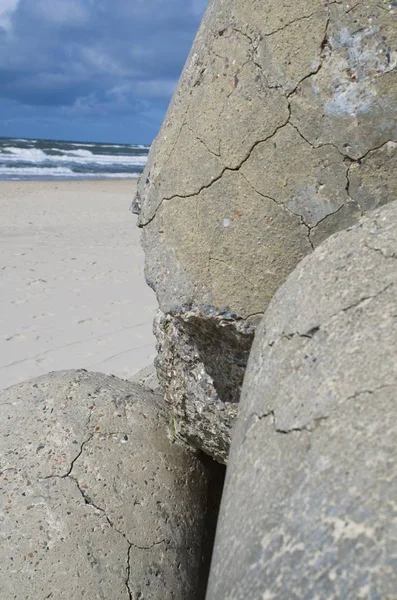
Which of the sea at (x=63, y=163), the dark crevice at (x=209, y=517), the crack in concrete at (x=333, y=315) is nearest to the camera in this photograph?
the crack in concrete at (x=333, y=315)

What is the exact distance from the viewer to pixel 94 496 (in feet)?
6.71

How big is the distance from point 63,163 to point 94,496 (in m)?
26.8

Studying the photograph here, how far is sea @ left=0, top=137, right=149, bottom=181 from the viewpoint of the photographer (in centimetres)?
2338

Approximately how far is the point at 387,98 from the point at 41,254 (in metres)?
7.49

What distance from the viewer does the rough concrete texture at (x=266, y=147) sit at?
1750 millimetres

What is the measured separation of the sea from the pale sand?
10613 mm

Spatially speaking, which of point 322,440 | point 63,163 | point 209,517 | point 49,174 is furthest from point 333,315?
point 63,163

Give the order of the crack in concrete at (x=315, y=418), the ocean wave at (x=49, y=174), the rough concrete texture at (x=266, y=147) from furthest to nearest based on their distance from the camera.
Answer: the ocean wave at (x=49, y=174) < the rough concrete texture at (x=266, y=147) < the crack in concrete at (x=315, y=418)

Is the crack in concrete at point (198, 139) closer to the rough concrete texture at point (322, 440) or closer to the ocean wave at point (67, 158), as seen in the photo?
the rough concrete texture at point (322, 440)

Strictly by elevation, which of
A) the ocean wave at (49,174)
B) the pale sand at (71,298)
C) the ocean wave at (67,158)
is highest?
the pale sand at (71,298)

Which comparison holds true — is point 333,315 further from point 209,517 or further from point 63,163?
point 63,163

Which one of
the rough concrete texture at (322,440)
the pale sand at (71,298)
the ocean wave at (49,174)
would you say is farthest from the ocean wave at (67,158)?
the rough concrete texture at (322,440)

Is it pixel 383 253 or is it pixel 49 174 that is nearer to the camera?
pixel 383 253

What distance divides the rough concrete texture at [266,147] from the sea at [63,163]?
19714 mm
